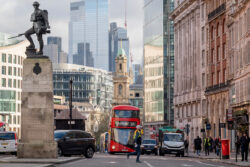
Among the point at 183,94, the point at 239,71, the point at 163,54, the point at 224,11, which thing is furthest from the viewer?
the point at 163,54

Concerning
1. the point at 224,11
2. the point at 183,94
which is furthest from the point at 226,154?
the point at 183,94

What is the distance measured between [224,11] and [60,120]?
21.4 m

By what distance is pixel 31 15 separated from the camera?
3756 centimetres

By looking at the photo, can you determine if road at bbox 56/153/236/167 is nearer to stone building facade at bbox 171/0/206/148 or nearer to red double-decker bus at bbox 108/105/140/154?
red double-decker bus at bbox 108/105/140/154

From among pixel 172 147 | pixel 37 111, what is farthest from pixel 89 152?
pixel 172 147

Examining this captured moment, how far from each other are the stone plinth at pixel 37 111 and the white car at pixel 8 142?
14.6 metres

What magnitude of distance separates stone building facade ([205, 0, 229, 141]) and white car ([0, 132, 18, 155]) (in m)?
29.9

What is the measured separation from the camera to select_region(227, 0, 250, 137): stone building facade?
6444 centimetres

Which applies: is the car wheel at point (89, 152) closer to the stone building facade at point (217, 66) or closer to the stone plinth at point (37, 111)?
the stone plinth at point (37, 111)

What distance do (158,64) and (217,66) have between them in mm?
48720

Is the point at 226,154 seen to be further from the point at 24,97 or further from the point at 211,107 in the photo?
the point at 211,107

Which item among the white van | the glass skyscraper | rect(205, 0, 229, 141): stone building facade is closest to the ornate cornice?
rect(205, 0, 229, 141): stone building facade

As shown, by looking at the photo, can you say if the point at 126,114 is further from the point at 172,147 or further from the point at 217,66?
the point at 217,66

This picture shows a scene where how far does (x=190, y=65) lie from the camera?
97.5 m
